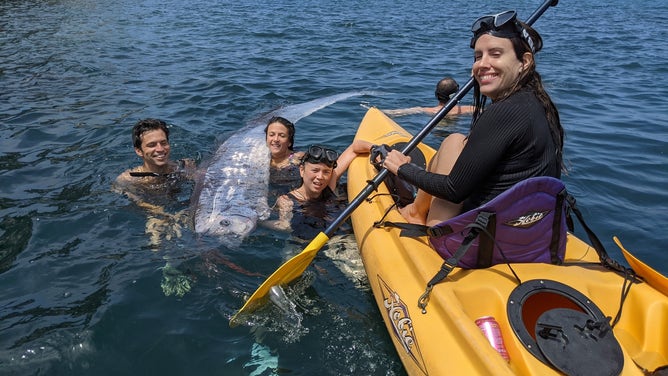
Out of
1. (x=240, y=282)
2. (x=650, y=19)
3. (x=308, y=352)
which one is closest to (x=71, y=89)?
(x=240, y=282)

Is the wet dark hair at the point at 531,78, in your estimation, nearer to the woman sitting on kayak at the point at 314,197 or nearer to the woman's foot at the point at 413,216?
the woman's foot at the point at 413,216

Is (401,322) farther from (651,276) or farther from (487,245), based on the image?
(651,276)

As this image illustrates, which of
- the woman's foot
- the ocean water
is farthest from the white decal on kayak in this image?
the ocean water

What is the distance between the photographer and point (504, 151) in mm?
3074

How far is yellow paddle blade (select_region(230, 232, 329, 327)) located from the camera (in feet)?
13.2

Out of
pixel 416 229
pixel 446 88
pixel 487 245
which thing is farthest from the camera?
pixel 446 88

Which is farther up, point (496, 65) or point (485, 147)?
point (496, 65)

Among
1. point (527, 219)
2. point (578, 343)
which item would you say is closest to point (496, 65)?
point (527, 219)

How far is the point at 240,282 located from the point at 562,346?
2773 millimetres

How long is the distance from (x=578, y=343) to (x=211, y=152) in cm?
571

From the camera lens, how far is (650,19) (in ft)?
60.9

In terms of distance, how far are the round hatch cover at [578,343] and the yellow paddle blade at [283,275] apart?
6.30 feet

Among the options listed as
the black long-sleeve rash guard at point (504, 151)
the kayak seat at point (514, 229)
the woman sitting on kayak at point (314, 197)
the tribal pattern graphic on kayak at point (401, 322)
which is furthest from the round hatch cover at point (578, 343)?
the woman sitting on kayak at point (314, 197)

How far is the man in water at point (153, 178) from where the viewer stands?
19.0 ft
